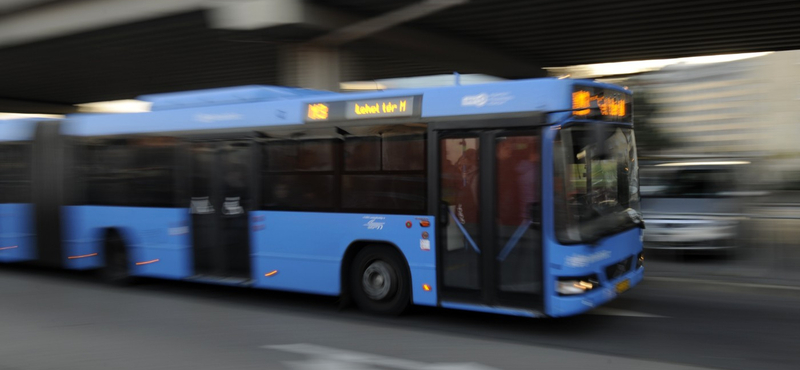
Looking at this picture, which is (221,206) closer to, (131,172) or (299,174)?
(299,174)

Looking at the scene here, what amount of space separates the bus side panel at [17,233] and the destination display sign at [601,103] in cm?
932

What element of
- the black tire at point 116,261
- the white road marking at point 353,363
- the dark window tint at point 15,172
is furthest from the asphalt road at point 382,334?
the dark window tint at point 15,172

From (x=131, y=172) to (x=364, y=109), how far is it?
14.0ft

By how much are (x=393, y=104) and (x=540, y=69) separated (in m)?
15.2

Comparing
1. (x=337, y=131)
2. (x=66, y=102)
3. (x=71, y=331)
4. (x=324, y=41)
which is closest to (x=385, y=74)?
(x=324, y=41)

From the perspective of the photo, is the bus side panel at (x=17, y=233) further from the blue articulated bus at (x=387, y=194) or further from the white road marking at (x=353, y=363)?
the white road marking at (x=353, y=363)

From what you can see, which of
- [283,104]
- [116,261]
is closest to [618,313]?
[283,104]

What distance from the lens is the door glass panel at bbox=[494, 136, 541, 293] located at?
255 inches

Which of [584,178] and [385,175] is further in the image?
[385,175]

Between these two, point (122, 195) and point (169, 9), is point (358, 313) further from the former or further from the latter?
point (169, 9)

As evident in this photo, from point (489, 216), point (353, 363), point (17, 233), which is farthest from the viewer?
point (17, 233)

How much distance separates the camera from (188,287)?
1017cm

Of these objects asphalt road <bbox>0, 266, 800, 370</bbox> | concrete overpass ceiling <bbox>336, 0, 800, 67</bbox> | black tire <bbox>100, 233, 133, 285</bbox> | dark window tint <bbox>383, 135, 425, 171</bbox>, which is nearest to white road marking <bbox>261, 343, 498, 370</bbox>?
asphalt road <bbox>0, 266, 800, 370</bbox>

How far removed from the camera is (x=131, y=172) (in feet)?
32.4
